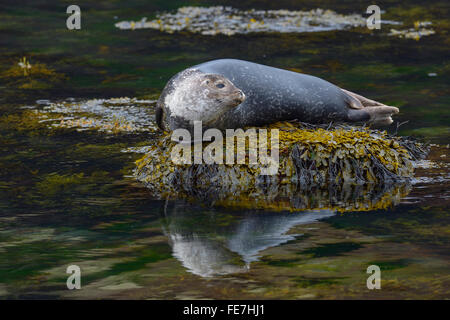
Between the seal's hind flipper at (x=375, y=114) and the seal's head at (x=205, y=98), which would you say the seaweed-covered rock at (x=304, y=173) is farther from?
the seal's hind flipper at (x=375, y=114)

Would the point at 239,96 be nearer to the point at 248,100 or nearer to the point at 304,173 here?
the point at 248,100

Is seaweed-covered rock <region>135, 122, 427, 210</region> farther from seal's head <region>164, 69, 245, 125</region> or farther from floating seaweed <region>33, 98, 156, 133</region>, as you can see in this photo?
floating seaweed <region>33, 98, 156, 133</region>

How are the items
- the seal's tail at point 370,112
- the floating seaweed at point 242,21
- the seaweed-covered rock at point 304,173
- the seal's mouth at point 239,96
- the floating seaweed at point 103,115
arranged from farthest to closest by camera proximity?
the floating seaweed at point 242,21 < the floating seaweed at point 103,115 < the seal's tail at point 370,112 < the seal's mouth at point 239,96 < the seaweed-covered rock at point 304,173

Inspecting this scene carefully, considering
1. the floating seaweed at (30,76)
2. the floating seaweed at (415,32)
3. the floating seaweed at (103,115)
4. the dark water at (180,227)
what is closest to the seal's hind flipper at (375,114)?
the dark water at (180,227)

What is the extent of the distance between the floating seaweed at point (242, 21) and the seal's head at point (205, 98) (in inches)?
309

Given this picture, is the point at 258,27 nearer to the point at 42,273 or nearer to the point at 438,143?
the point at 438,143

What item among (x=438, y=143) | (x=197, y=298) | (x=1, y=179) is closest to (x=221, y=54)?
(x=438, y=143)

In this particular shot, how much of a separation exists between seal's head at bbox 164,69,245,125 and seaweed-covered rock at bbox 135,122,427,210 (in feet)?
1.27

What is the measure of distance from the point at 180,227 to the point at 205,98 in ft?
5.14

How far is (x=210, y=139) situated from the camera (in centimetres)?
725

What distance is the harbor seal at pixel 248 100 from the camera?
7.13 meters

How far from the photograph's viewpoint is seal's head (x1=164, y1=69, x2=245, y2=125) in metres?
7.09

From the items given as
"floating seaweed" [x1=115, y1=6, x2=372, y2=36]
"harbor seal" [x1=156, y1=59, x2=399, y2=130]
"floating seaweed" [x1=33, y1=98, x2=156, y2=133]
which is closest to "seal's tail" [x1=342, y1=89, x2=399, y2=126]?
A: "harbor seal" [x1=156, y1=59, x2=399, y2=130]
